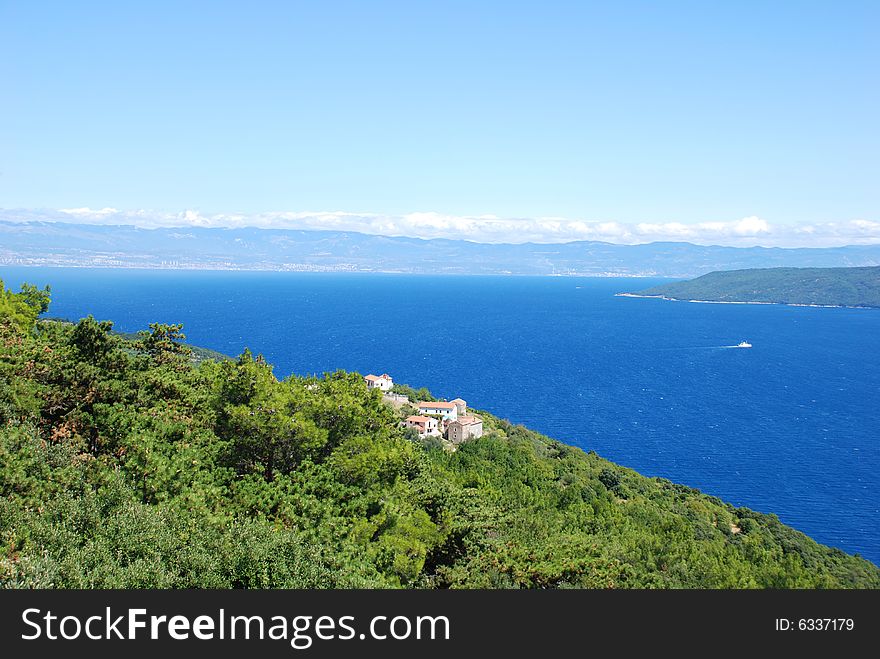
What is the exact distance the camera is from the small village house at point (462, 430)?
55906 mm

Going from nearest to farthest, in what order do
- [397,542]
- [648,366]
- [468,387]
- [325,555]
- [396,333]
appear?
[325,555]
[397,542]
[468,387]
[648,366]
[396,333]

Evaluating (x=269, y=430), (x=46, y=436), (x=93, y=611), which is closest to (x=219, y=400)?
(x=269, y=430)

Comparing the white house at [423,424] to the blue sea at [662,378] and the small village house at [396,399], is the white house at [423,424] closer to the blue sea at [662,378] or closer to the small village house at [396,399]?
the small village house at [396,399]

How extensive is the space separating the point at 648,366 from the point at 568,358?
1515cm

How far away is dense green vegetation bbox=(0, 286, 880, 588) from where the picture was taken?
1175 centimetres

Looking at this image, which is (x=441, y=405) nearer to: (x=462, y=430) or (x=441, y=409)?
(x=441, y=409)

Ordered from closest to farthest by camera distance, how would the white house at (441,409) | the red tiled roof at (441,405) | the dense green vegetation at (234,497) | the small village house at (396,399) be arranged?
the dense green vegetation at (234,497) → the white house at (441,409) → the red tiled roof at (441,405) → the small village house at (396,399)

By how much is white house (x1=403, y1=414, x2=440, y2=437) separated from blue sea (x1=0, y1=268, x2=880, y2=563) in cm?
2042

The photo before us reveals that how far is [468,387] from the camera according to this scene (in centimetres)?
9512

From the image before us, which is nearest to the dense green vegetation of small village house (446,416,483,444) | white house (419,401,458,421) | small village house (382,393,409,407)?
small village house (446,416,483,444)

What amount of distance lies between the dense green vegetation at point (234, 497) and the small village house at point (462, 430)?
25.3 m

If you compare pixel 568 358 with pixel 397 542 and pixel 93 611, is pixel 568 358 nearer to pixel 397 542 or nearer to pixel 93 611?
pixel 397 542

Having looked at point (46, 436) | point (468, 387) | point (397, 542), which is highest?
point (46, 436)

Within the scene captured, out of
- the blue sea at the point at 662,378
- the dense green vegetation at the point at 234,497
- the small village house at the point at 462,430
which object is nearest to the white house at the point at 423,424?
the small village house at the point at 462,430
